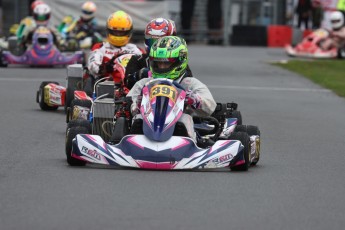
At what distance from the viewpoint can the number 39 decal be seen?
9.92 m

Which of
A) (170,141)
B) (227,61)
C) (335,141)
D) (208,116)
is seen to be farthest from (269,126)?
(227,61)

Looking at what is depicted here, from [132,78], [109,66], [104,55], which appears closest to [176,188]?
[132,78]

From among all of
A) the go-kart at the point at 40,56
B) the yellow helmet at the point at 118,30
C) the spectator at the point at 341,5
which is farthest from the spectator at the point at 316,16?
the yellow helmet at the point at 118,30

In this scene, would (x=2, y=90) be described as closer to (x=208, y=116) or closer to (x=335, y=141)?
(x=335, y=141)

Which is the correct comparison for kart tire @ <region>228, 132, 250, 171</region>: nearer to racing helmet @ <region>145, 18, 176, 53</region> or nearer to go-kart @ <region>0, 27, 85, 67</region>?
racing helmet @ <region>145, 18, 176, 53</region>

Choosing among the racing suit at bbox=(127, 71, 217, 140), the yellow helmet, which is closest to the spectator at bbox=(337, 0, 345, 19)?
the yellow helmet

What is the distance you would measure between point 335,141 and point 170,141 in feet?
11.9

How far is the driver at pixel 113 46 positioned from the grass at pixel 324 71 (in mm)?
5147

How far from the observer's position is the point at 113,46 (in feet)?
50.5

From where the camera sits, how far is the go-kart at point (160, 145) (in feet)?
31.6

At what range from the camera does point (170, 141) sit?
970 centimetres

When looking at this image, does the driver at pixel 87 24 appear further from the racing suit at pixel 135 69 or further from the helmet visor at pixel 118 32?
the racing suit at pixel 135 69

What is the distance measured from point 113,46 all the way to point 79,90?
0.89 meters

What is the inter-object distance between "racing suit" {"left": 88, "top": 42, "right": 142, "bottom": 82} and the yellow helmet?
0.07 m
